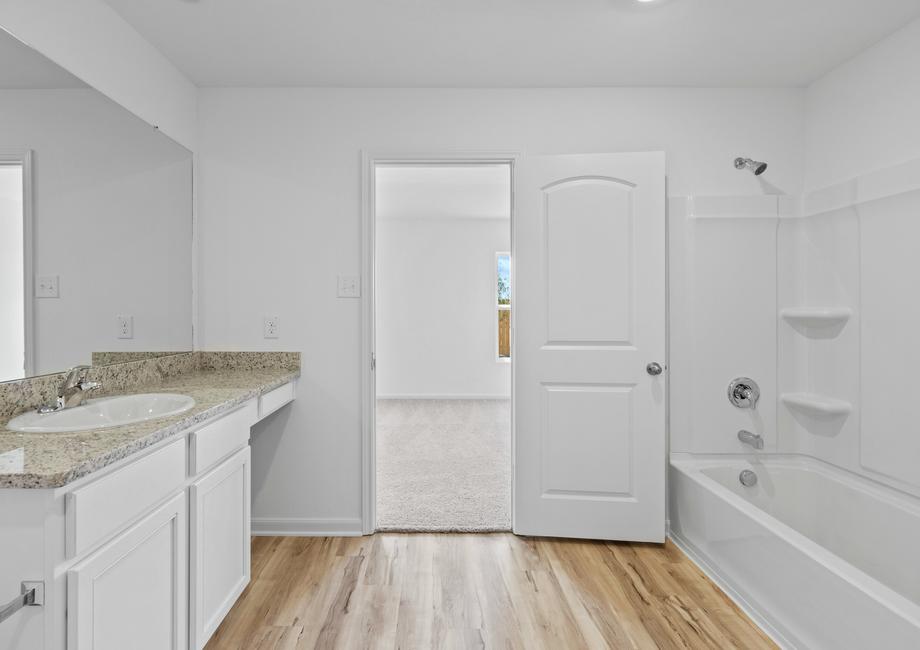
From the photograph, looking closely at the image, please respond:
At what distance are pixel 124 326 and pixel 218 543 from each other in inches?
39.9

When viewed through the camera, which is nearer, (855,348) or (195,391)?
(195,391)

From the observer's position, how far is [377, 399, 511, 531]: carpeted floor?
9.16ft

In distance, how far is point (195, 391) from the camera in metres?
1.92

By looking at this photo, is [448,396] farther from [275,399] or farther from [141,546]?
[141,546]

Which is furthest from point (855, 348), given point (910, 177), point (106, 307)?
point (106, 307)

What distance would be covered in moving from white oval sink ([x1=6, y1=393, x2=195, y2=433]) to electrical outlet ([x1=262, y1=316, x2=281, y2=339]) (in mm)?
816

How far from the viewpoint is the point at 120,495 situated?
120 centimetres

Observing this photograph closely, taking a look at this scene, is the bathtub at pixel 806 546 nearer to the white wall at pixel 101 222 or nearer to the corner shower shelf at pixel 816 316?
the corner shower shelf at pixel 816 316

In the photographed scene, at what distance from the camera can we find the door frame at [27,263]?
5.27 ft

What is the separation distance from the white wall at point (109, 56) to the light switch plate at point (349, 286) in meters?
1.04

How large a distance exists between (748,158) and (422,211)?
409 cm

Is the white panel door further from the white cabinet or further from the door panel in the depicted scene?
the white cabinet

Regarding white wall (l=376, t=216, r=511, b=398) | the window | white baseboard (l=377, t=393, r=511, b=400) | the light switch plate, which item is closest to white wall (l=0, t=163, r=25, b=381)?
the light switch plate

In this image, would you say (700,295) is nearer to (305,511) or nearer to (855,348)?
(855,348)
